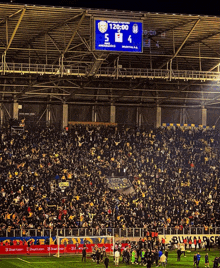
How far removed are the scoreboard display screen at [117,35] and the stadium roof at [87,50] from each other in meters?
0.54

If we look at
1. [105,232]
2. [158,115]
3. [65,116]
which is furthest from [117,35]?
[158,115]

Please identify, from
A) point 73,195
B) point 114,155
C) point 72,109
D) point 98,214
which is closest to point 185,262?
point 98,214

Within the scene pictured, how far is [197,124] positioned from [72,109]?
15.4 metres

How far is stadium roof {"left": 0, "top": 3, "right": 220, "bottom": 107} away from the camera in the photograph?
45.1 m

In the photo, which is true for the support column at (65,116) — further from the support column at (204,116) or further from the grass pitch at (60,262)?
the grass pitch at (60,262)

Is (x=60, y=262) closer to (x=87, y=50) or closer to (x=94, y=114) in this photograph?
(x=87, y=50)

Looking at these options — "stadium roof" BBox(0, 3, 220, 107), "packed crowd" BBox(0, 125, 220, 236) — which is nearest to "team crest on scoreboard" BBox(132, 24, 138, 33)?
"stadium roof" BBox(0, 3, 220, 107)

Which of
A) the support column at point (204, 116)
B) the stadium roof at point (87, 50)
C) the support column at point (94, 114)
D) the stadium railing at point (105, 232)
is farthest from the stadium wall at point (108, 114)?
the stadium railing at point (105, 232)

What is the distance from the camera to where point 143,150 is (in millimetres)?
60562

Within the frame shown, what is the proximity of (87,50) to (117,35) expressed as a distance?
863cm

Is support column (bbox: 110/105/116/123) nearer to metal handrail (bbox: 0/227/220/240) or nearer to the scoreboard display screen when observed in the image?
metal handrail (bbox: 0/227/220/240)

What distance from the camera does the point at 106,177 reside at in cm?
5628

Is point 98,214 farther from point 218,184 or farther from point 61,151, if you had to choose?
point 218,184

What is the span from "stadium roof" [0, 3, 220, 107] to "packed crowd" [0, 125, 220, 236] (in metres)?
4.80
